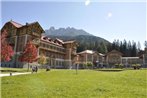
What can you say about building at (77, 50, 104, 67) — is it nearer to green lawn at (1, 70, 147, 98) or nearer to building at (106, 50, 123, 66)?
building at (106, 50, 123, 66)

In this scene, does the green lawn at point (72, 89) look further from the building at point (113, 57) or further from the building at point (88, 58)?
the building at point (113, 57)

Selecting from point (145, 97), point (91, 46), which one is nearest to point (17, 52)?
point (145, 97)

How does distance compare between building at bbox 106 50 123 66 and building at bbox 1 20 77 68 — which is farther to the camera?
building at bbox 106 50 123 66

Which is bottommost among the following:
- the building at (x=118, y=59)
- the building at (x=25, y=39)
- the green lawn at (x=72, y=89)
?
the green lawn at (x=72, y=89)

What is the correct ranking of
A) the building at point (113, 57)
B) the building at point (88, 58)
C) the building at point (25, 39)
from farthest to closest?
the building at point (113, 57)
the building at point (88, 58)
the building at point (25, 39)

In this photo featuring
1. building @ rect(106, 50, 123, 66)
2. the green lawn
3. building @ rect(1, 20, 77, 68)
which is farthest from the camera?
building @ rect(106, 50, 123, 66)

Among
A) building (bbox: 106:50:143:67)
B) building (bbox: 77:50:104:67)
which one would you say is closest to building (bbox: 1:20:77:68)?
building (bbox: 77:50:104:67)

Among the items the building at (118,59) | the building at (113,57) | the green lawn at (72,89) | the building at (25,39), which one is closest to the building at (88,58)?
the building at (113,57)

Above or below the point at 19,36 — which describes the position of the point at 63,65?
below

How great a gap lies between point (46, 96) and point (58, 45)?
93.6 meters

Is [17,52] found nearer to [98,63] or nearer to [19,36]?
[19,36]

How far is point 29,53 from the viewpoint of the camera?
62.7 metres

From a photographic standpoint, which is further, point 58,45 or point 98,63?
point 98,63

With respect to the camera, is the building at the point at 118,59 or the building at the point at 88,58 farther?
the building at the point at 118,59
